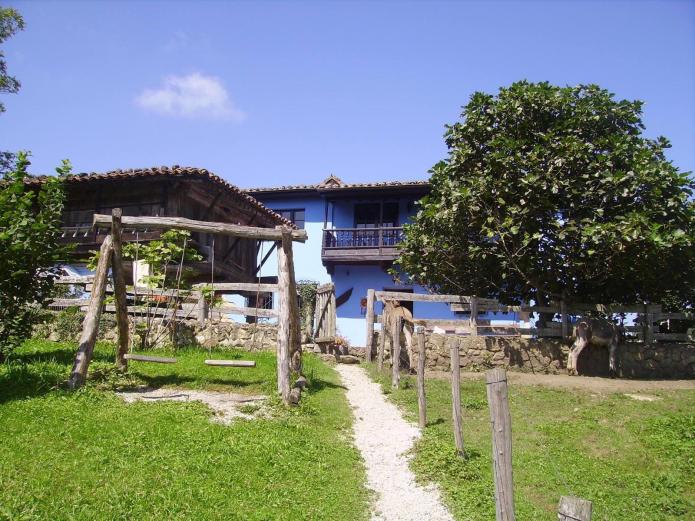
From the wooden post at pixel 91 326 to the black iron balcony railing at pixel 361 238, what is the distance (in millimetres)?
12821

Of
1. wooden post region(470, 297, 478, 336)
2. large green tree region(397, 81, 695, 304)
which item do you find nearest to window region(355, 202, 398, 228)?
large green tree region(397, 81, 695, 304)

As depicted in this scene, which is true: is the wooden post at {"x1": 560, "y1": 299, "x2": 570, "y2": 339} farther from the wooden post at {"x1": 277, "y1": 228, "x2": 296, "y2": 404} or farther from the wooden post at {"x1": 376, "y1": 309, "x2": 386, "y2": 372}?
the wooden post at {"x1": 277, "y1": 228, "x2": 296, "y2": 404}

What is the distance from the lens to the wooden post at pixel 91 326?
946 centimetres

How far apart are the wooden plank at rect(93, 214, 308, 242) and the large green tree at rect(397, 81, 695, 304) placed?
5.08 metres

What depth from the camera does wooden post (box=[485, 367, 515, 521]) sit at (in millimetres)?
4727

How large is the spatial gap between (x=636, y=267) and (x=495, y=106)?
532 centimetres

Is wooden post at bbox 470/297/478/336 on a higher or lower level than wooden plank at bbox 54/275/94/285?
lower

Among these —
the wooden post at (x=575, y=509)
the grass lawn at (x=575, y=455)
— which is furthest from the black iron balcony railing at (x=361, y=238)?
the wooden post at (x=575, y=509)

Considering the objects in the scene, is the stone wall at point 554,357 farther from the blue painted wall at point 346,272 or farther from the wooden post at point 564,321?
the blue painted wall at point 346,272

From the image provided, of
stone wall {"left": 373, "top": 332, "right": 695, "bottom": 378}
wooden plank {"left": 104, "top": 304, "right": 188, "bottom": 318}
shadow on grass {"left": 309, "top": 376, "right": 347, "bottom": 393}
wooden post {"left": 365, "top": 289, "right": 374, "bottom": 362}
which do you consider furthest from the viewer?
wooden post {"left": 365, "top": 289, "right": 374, "bottom": 362}

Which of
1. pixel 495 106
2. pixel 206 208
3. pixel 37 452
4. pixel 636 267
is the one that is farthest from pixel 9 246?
pixel 636 267

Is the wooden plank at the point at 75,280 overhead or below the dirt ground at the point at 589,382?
overhead

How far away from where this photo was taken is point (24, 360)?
10.8 m

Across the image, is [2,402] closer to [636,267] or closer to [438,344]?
[438,344]
